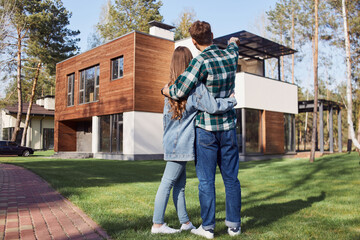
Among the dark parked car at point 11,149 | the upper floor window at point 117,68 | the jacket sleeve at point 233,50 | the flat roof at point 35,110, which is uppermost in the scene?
the upper floor window at point 117,68

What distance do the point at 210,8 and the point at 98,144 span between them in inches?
395

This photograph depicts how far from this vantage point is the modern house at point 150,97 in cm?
1634

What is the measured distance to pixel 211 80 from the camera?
2824 mm

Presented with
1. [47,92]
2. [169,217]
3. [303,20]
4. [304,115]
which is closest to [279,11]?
[303,20]

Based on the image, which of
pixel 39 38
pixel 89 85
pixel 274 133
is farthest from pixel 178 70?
pixel 39 38

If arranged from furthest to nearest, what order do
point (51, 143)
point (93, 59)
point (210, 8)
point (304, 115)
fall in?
point (304, 115) → point (51, 143) → point (93, 59) → point (210, 8)

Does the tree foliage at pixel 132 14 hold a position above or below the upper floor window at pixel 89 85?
above

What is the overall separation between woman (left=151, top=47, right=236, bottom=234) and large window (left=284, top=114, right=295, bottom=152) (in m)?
16.8

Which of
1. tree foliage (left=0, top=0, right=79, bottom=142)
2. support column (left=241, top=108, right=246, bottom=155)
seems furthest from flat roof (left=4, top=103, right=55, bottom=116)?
support column (left=241, top=108, right=246, bottom=155)

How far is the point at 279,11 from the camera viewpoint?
102 ft

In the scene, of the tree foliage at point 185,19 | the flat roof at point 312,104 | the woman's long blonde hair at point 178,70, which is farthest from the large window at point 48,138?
the woman's long blonde hair at point 178,70

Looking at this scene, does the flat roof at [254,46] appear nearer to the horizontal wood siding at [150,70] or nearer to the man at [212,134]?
the horizontal wood siding at [150,70]

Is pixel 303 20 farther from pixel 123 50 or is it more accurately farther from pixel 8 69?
pixel 8 69

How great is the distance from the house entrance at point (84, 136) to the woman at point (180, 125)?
20161mm
